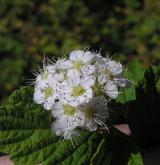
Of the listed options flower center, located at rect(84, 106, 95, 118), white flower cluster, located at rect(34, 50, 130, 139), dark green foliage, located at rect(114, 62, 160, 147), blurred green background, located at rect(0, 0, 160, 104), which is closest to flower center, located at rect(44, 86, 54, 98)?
white flower cluster, located at rect(34, 50, 130, 139)

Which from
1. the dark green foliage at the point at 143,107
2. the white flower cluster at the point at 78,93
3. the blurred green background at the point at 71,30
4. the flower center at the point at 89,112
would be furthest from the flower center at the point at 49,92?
the blurred green background at the point at 71,30

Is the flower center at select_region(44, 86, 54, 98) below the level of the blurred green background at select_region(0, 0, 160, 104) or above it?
below

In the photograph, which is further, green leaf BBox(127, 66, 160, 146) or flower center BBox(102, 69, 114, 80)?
green leaf BBox(127, 66, 160, 146)

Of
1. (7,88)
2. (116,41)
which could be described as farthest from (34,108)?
(116,41)

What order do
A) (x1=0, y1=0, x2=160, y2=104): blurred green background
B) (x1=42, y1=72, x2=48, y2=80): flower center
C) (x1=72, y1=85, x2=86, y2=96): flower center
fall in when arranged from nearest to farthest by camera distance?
(x1=72, y1=85, x2=86, y2=96): flower center
(x1=42, y1=72, x2=48, y2=80): flower center
(x1=0, y1=0, x2=160, y2=104): blurred green background

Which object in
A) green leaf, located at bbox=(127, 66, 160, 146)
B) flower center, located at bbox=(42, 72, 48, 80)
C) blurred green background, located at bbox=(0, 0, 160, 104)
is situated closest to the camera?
flower center, located at bbox=(42, 72, 48, 80)

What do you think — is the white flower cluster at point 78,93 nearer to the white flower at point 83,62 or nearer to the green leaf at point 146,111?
the white flower at point 83,62

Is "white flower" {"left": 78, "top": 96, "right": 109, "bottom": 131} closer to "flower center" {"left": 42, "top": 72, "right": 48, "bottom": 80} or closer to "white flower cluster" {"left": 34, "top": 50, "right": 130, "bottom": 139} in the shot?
"white flower cluster" {"left": 34, "top": 50, "right": 130, "bottom": 139}
